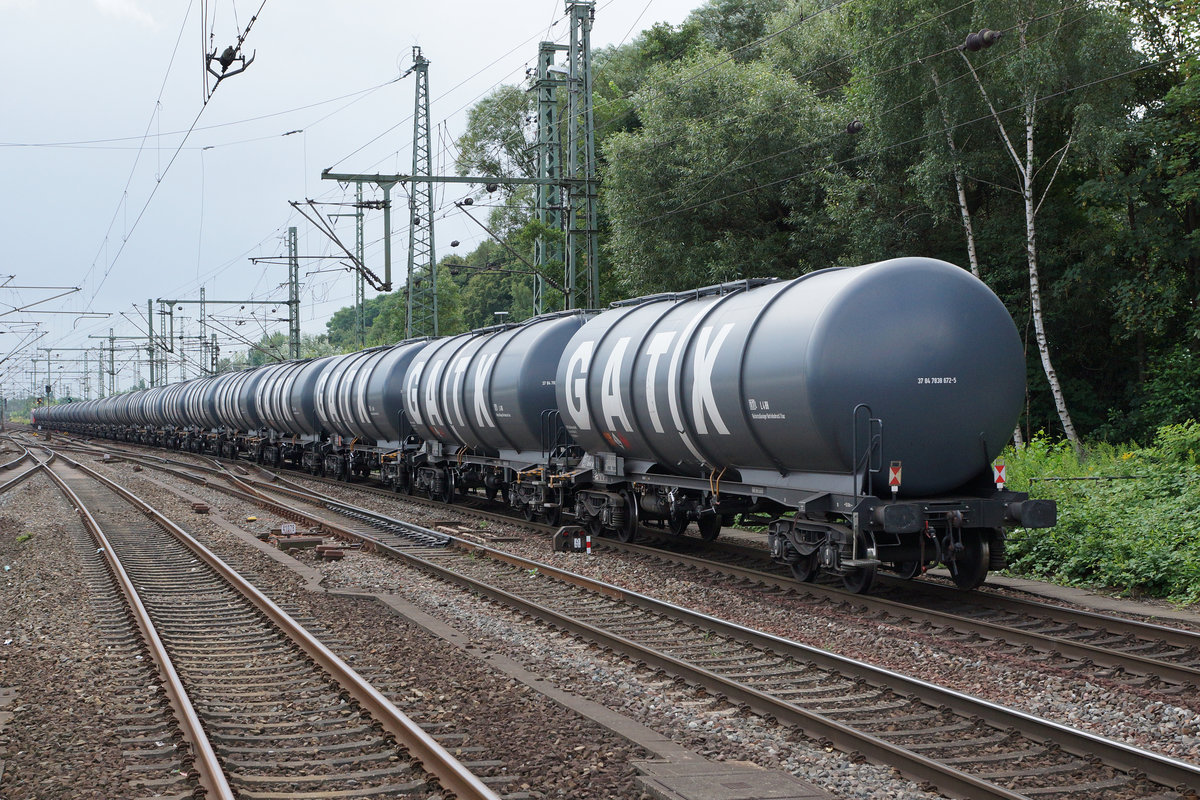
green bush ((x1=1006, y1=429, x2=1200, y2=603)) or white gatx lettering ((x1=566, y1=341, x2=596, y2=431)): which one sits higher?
white gatx lettering ((x1=566, y1=341, x2=596, y2=431))

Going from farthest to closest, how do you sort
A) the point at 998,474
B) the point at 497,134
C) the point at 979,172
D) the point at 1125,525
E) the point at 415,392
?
the point at 497,134
the point at 979,172
the point at 415,392
the point at 1125,525
the point at 998,474

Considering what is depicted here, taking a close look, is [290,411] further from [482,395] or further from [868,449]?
[868,449]

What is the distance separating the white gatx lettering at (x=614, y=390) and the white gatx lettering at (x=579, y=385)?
631 millimetres

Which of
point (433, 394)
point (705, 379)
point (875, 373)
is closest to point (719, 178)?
point (433, 394)

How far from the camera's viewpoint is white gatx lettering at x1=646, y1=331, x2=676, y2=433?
13547 millimetres

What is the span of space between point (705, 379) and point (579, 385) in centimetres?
378

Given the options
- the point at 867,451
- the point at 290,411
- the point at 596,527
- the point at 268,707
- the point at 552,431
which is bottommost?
the point at 268,707

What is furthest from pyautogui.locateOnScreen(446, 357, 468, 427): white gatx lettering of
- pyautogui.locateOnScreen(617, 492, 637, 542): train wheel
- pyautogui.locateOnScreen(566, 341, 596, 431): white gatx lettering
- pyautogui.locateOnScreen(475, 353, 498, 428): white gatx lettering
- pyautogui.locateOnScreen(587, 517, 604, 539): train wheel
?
pyautogui.locateOnScreen(617, 492, 637, 542): train wheel

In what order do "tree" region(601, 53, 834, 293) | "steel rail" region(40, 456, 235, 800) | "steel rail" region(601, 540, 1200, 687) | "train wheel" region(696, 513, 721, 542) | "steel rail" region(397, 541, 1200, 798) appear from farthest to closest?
"tree" region(601, 53, 834, 293) → "train wheel" region(696, 513, 721, 542) → "steel rail" region(601, 540, 1200, 687) → "steel rail" region(40, 456, 235, 800) → "steel rail" region(397, 541, 1200, 798)

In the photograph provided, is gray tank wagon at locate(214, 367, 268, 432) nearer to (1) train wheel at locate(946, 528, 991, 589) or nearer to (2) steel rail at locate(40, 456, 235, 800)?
(2) steel rail at locate(40, 456, 235, 800)

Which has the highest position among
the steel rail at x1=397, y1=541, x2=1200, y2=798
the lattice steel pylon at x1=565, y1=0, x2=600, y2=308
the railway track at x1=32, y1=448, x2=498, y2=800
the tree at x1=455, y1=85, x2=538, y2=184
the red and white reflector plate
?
the tree at x1=455, y1=85, x2=538, y2=184

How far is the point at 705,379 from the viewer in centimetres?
1238

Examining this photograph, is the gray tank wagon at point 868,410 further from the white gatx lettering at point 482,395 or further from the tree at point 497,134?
the tree at point 497,134

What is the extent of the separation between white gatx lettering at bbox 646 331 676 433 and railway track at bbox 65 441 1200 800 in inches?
111
